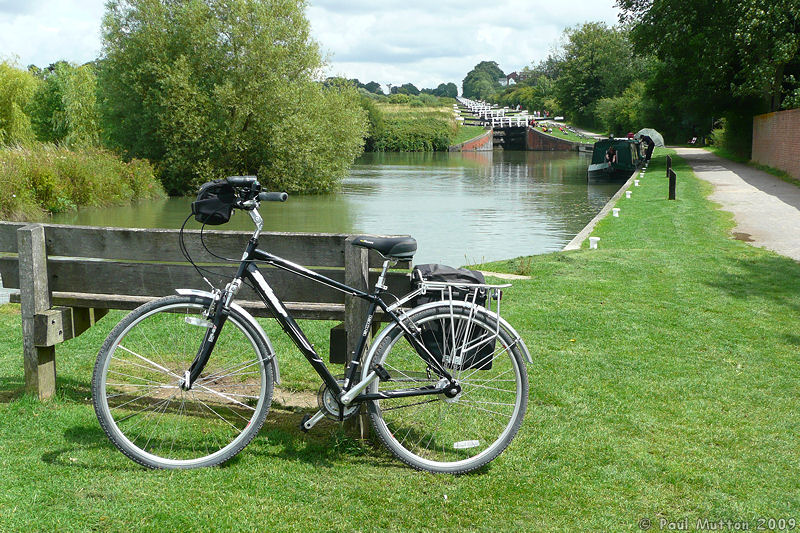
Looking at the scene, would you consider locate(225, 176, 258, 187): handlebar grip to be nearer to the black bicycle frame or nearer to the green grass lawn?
the black bicycle frame

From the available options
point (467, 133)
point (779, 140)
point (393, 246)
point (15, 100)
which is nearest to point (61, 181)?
point (15, 100)

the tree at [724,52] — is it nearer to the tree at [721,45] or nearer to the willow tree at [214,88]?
the tree at [721,45]

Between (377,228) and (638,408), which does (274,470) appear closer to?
(638,408)

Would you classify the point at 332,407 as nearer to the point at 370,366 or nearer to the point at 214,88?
the point at 370,366

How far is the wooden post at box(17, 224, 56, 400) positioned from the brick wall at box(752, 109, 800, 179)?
27238mm

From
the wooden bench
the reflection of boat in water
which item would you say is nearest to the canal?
the reflection of boat in water

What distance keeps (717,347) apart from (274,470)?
413 cm

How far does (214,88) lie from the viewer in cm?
3216

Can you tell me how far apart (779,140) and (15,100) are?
124 ft

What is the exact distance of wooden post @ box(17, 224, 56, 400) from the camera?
14.6ft

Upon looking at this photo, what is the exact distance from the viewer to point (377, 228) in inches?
906

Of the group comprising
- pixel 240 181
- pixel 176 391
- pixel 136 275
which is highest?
pixel 240 181

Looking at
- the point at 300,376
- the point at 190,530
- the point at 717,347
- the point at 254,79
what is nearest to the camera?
the point at 190,530

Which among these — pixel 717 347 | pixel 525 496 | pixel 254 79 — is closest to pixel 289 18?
pixel 254 79
